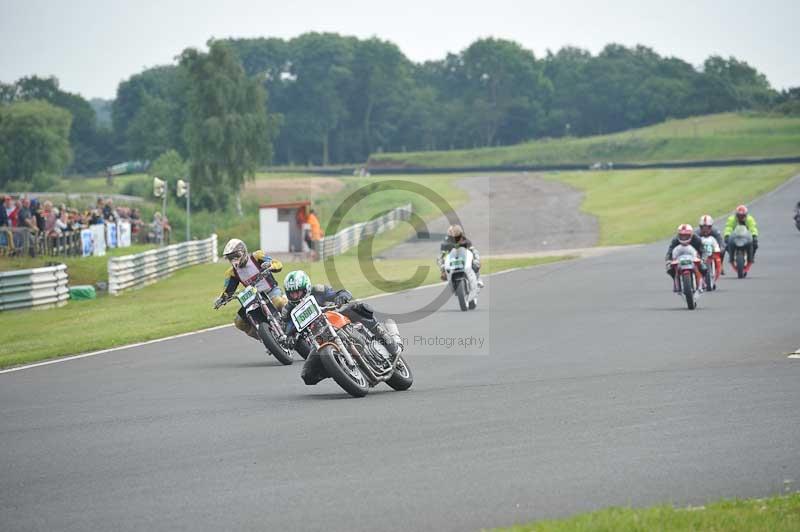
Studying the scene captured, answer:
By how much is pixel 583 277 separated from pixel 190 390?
752 inches

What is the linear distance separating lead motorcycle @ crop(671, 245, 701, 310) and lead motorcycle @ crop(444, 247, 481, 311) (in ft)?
11.8

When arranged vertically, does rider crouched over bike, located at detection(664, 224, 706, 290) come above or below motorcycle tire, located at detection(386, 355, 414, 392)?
above

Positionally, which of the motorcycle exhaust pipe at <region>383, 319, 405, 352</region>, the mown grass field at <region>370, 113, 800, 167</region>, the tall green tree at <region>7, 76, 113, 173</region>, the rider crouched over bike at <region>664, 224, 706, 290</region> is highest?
the tall green tree at <region>7, 76, 113, 173</region>

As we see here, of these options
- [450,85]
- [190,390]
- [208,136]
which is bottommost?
[190,390]

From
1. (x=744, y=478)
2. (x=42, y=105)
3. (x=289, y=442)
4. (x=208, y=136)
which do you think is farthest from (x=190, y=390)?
(x=42, y=105)

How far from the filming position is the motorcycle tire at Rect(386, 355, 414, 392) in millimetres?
13406

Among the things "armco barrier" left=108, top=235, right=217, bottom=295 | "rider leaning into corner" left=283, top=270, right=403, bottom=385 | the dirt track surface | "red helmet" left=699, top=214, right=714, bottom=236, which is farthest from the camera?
the dirt track surface

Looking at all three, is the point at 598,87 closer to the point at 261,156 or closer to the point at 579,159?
the point at 579,159

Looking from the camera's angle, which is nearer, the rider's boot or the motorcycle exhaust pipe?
the motorcycle exhaust pipe

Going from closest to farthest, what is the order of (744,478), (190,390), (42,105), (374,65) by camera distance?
1. (744,478)
2. (190,390)
3. (42,105)
4. (374,65)

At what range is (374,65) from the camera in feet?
549

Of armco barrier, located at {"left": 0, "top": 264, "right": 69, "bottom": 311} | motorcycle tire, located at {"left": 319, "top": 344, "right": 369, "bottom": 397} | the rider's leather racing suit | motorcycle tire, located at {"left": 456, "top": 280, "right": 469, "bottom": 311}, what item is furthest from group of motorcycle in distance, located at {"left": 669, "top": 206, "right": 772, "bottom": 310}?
armco barrier, located at {"left": 0, "top": 264, "right": 69, "bottom": 311}

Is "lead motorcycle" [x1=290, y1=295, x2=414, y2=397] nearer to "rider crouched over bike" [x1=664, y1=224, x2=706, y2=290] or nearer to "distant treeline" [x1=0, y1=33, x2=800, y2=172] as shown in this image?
"rider crouched over bike" [x1=664, y1=224, x2=706, y2=290]

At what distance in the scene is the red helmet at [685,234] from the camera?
22.3 metres
